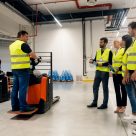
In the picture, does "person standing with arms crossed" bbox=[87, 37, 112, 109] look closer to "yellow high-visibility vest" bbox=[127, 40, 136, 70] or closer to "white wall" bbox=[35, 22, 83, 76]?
"yellow high-visibility vest" bbox=[127, 40, 136, 70]

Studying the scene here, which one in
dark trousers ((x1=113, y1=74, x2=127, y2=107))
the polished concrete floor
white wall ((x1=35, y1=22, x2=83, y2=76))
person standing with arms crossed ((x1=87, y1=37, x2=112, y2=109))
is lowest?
the polished concrete floor

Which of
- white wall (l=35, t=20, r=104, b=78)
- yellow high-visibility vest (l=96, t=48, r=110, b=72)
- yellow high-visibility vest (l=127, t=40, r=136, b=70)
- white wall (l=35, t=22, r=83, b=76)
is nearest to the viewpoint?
yellow high-visibility vest (l=127, t=40, r=136, b=70)

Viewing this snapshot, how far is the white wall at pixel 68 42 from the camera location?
1239 centimetres

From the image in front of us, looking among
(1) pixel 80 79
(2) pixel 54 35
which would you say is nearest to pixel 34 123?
(1) pixel 80 79

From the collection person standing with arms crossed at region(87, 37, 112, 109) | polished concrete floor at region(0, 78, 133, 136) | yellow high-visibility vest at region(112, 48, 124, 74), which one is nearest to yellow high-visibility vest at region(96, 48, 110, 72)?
person standing with arms crossed at region(87, 37, 112, 109)

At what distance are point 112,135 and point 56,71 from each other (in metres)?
9.47

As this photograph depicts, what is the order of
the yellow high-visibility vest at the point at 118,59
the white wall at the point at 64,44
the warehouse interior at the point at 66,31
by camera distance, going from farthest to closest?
the white wall at the point at 64,44, the warehouse interior at the point at 66,31, the yellow high-visibility vest at the point at 118,59

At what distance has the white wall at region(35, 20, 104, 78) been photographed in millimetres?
12391

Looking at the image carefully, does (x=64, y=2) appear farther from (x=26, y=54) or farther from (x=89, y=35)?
(x=26, y=54)

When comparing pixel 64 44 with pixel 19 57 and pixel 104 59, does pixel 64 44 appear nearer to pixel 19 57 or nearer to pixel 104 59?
pixel 104 59

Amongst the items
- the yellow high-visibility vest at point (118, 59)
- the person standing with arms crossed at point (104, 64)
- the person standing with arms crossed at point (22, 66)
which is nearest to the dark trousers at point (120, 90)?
the yellow high-visibility vest at point (118, 59)

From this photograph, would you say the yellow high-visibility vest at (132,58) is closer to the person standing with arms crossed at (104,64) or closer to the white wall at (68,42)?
the person standing with arms crossed at (104,64)

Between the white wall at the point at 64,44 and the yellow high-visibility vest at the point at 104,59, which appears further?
the white wall at the point at 64,44

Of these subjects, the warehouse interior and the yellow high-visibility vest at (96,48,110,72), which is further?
the warehouse interior
